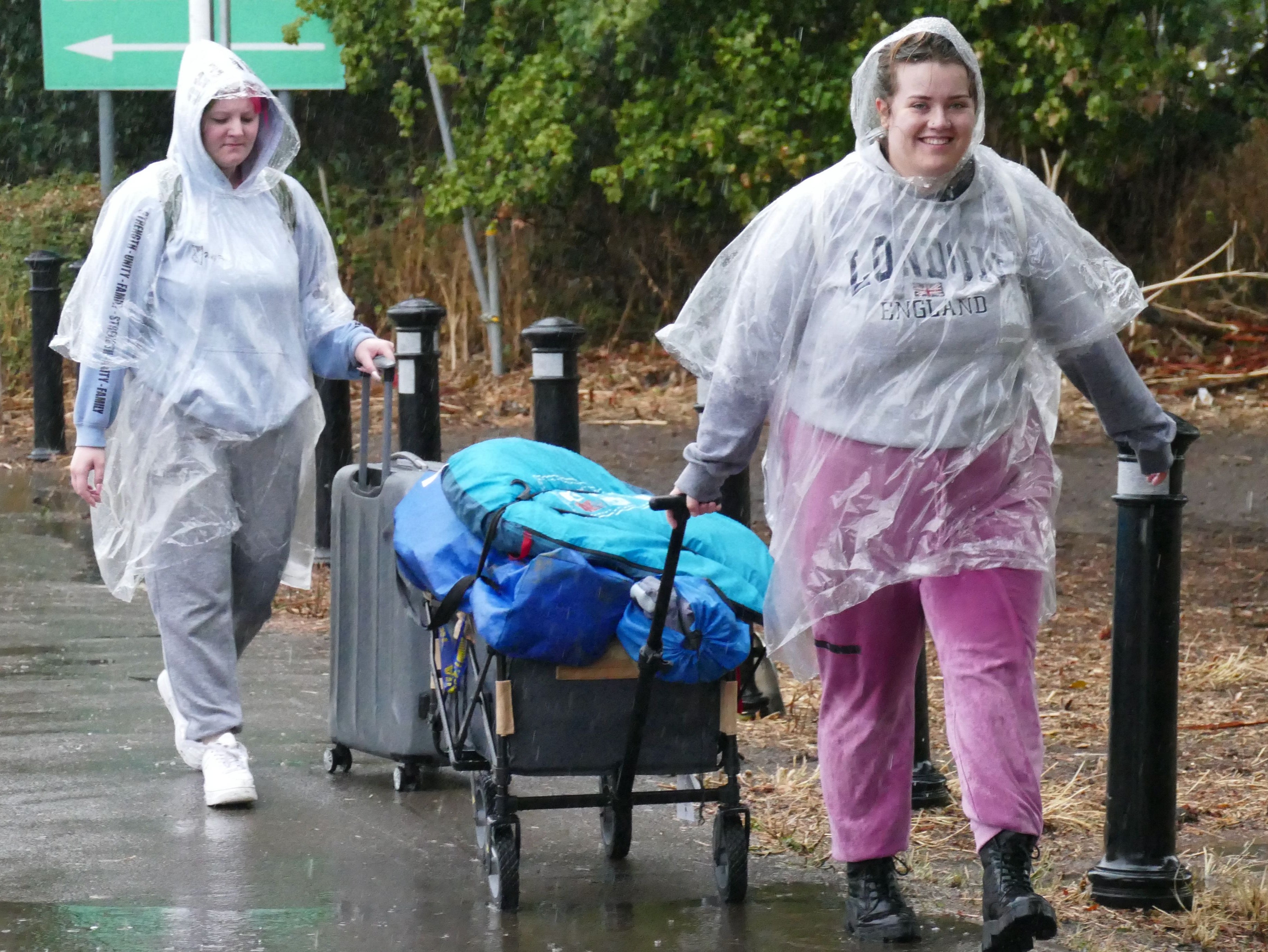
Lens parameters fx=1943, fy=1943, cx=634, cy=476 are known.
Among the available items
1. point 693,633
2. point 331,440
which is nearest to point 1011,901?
point 693,633

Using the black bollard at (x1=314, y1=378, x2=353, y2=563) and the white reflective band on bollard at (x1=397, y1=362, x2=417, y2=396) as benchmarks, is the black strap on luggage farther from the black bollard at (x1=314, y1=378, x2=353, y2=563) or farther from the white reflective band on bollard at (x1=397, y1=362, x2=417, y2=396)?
the black bollard at (x1=314, y1=378, x2=353, y2=563)

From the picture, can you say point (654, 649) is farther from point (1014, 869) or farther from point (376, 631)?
point (376, 631)

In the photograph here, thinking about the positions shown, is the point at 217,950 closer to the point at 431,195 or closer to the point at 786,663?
the point at 786,663

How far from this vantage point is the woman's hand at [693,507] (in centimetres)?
381

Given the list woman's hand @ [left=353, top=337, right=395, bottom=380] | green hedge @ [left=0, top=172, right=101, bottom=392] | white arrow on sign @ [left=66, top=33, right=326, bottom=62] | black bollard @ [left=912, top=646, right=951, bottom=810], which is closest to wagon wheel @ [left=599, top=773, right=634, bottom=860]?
black bollard @ [left=912, top=646, right=951, bottom=810]

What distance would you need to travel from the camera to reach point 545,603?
3.91 meters

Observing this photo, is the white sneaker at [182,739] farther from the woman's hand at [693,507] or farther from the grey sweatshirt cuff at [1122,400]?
the grey sweatshirt cuff at [1122,400]

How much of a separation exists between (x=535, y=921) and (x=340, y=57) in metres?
10.3

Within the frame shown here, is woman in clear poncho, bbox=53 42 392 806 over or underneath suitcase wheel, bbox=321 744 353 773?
over

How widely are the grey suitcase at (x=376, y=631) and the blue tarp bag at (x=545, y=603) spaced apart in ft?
2.60

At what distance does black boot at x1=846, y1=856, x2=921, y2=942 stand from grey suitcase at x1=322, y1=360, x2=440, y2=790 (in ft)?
4.25

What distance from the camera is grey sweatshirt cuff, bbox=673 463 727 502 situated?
380 centimetres

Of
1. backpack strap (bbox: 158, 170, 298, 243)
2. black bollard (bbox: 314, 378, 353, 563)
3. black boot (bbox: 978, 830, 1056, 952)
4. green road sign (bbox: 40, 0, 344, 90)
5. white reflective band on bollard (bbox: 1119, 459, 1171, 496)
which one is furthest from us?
green road sign (bbox: 40, 0, 344, 90)

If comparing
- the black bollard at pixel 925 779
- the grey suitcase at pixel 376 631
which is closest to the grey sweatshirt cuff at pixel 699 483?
the grey suitcase at pixel 376 631
